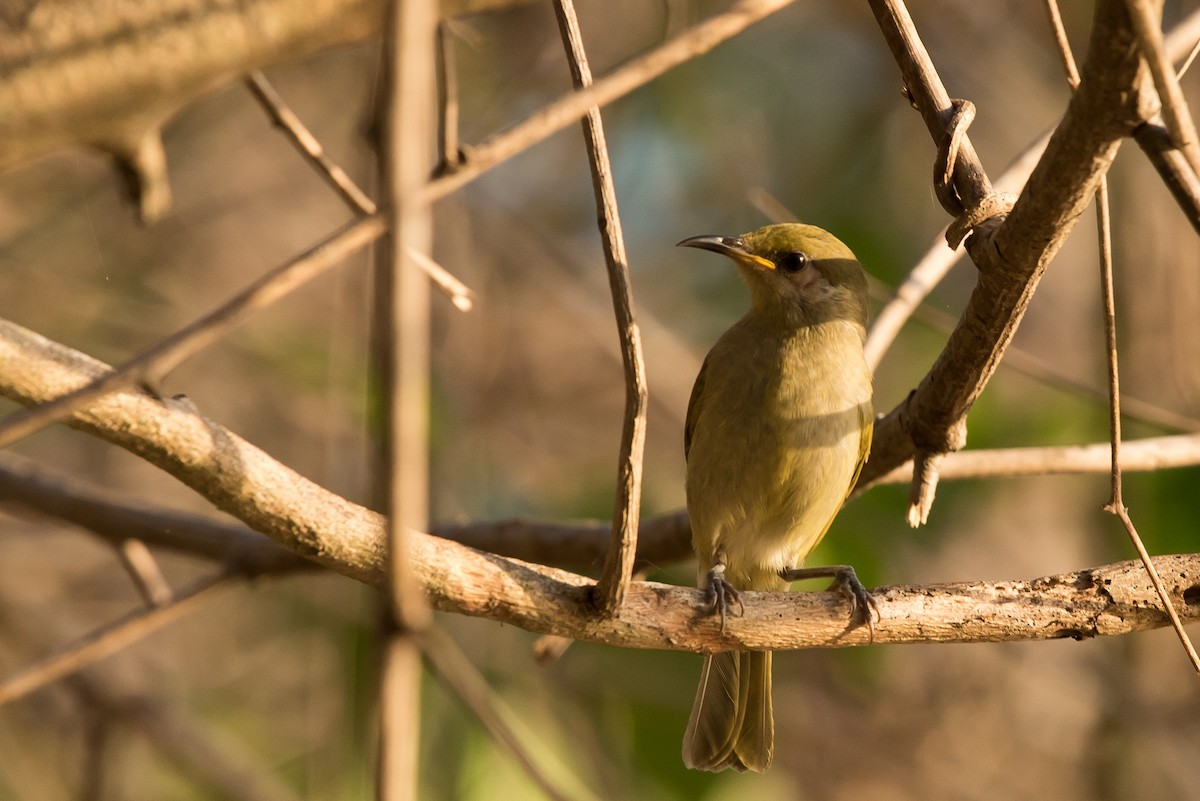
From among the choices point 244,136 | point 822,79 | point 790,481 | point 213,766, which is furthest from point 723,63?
point 213,766

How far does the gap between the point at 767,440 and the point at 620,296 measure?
2.11 metres

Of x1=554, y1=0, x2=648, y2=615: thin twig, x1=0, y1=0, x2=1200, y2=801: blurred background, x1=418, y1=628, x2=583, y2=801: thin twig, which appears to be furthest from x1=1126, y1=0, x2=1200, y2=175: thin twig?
x1=0, y1=0, x2=1200, y2=801: blurred background

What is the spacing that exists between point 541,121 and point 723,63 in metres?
6.10

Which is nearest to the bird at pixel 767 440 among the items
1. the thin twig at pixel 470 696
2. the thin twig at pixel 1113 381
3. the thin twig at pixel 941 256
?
the thin twig at pixel 941 256

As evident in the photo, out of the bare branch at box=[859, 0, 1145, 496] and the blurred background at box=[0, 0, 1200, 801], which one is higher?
the blurred background at box=[0, 0, 1200, 801]

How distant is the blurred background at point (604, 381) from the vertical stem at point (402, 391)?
3.83 m

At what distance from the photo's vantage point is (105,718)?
15.2ft

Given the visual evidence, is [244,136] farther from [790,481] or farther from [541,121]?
[541,121]

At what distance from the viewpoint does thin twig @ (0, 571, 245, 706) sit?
265 centimetres

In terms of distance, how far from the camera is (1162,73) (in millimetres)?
1576

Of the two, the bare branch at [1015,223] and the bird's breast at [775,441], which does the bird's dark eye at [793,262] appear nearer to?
the bird's breast at [775,441]

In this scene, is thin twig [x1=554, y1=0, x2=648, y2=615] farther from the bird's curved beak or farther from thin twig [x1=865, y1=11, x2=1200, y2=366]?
the bird's curved beak

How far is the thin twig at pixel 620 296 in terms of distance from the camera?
2.00m

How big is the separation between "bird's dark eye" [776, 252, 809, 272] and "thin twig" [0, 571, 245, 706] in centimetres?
202
